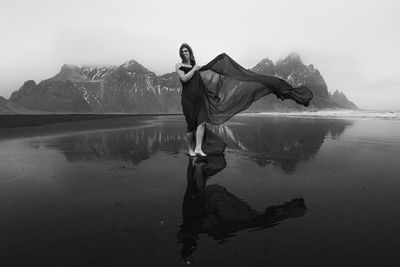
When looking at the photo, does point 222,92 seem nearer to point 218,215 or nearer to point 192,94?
point 192,94

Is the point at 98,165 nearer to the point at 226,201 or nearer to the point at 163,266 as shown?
the point at 226,201

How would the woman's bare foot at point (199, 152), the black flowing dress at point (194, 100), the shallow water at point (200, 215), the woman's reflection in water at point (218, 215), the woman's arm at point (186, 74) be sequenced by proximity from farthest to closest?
1. the woman's bare foot at point (199, 152)
2. the black flowing dress at point (194, 100)
3. the woman's arm at point (186, 74)
4. the woman's reflection in water at point (218, 215)
5. the shallow water at point (200, 215)

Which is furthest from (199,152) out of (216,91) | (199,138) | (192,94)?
(216,91)

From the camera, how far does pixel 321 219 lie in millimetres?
3430

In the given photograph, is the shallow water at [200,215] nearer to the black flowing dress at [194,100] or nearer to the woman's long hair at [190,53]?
the black flowing dress at [194,100]

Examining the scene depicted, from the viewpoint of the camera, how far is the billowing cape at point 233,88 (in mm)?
8445

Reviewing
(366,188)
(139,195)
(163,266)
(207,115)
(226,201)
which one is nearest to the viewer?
(163,266)

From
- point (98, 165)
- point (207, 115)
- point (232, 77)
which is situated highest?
point (232, 77)

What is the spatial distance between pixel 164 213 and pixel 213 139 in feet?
17.2

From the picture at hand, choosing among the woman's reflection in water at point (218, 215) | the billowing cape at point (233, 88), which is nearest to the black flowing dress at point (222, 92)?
the billowing cape at point (233, 88)

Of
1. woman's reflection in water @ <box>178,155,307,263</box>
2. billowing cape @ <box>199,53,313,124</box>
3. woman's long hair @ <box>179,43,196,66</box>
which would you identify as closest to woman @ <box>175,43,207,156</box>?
woman's long hair @ <box>179,43,196,66</box>

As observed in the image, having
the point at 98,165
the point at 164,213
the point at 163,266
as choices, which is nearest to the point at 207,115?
the point at 98,165

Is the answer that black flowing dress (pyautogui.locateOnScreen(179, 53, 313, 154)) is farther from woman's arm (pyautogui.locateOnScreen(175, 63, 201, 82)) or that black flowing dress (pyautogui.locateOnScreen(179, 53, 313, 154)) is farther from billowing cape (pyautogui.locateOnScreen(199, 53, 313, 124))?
woman's arm (pyautogui.locateOnScreen(175, 63, 201, 82))

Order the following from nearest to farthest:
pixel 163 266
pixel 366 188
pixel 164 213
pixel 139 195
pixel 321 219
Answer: pixel 163 266 < pixel 321 219 < pixel 164 213 < pixel 139 195 < pixel 366 188
